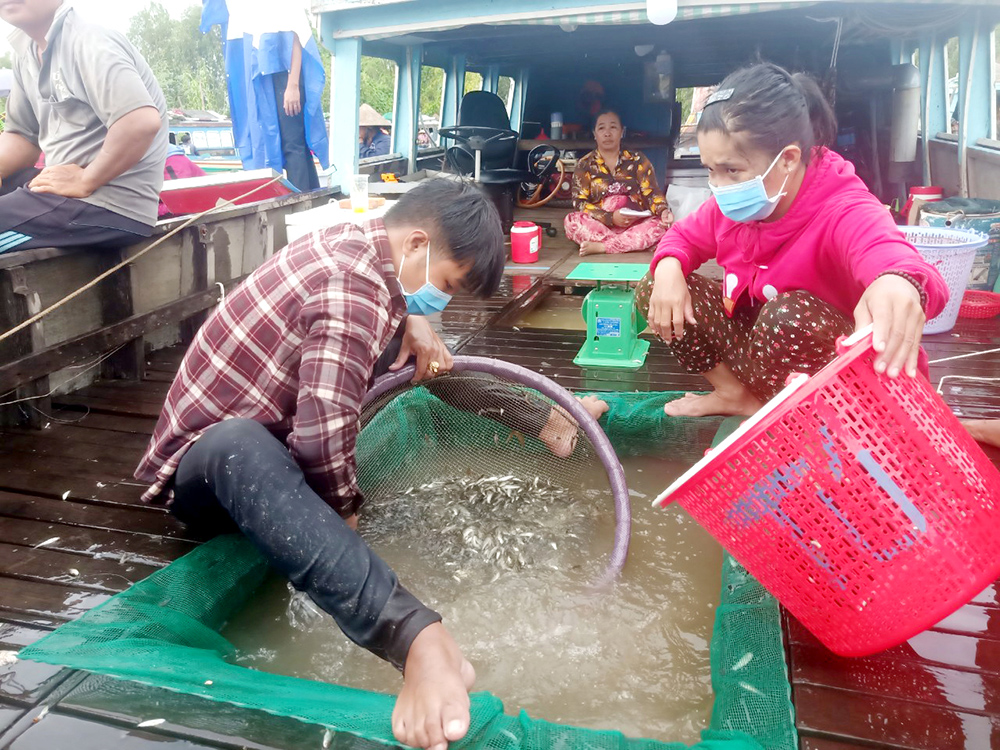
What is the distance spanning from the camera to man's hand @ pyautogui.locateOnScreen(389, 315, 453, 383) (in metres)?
2.23

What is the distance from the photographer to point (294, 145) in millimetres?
5801

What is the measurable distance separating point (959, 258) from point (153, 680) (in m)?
3.81

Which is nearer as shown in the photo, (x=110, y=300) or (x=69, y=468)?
(x=69, y=468)

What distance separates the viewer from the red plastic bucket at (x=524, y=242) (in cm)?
574

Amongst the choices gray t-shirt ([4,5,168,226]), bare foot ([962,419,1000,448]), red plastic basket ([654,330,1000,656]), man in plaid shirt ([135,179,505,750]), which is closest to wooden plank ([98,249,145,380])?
gray t-shirt ([4,5,168,226])

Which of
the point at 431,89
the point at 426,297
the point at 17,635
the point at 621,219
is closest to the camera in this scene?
the point at 17,635

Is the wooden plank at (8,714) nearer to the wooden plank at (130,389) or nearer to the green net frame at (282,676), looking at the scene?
the green net frame at (282,676)

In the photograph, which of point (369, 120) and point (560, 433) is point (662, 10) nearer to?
point (560, 433)

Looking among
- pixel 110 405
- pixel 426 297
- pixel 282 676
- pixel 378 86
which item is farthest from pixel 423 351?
pixel 378 86

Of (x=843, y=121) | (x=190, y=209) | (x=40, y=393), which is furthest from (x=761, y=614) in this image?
(x=843, y=121)

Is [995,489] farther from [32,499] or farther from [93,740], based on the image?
[32,499]

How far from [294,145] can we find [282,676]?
508 centimetres

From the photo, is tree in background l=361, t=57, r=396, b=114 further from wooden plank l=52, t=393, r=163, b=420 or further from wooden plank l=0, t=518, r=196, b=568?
wooden plank l=0, t=518, r=196, b=568

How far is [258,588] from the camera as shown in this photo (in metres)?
2.01
